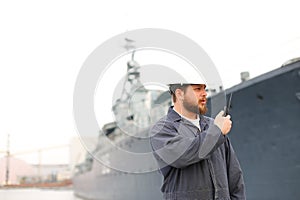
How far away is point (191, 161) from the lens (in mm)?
1454

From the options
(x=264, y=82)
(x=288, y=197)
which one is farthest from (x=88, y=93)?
(x=264, y=82)

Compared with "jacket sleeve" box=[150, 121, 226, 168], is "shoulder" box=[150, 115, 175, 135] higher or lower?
higher

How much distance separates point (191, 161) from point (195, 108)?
0.25 meters

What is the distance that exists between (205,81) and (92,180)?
23310 mm

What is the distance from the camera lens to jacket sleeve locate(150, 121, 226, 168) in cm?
141

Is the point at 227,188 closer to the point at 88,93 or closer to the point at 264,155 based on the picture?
the point at 88,93

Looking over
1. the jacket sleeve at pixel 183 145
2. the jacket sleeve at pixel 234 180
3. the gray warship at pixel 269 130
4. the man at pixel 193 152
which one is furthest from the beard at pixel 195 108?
the gray warship at pixel 269 130

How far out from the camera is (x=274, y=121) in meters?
7.02

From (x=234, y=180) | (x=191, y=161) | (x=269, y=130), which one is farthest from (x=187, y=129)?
(x=269, y=130)

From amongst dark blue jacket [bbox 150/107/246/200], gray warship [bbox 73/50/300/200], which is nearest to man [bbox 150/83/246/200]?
dark blue jacket [bbox 150/107/246/200]

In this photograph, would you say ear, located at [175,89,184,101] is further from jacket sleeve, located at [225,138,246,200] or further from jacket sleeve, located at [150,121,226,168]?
jacket sleeve, located at [225,138,246,200]

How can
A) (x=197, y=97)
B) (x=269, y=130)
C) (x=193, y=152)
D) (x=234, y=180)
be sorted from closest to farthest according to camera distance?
1. (x=193, y=152)
2. (x=197, y=97)
3. (x=234, y=180)
4. (x=269, y=130)

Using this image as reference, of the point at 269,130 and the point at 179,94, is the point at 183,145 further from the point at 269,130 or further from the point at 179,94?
the point at 269,130

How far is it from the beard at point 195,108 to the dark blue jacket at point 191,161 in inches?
2.3
